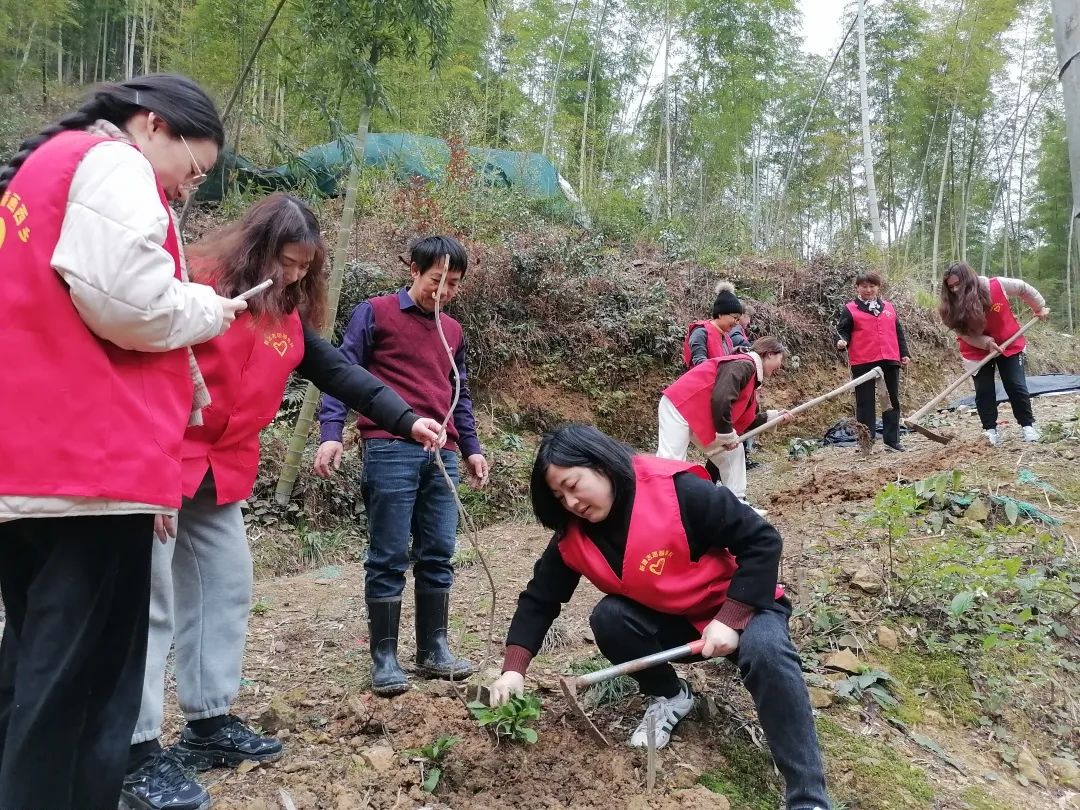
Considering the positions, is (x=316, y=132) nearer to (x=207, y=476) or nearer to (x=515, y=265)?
(x=515, y=265)

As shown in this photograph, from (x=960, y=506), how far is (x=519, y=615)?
2948 mm

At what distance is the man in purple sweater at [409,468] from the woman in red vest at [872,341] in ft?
16.8

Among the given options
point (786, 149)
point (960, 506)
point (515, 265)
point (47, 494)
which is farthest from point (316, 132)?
point (47, 494)

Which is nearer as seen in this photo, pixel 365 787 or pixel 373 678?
pixel 365 787

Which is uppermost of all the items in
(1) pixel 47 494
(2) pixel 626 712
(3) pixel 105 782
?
(1) pixel 47 494

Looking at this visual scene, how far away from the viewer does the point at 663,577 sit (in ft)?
6.62

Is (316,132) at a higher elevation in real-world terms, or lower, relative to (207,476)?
higher

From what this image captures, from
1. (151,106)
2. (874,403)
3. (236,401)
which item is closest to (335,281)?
(236,401)

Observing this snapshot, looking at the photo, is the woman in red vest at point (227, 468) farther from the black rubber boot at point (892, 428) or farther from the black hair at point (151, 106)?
the black rubber boot at point (892, 428)

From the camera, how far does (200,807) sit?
178cm

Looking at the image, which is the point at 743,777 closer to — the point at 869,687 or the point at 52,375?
the point at 869,687

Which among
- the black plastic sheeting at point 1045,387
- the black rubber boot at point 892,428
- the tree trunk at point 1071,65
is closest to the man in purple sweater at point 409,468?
the tree trunk at point 1071,65

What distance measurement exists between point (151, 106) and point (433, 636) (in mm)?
1958

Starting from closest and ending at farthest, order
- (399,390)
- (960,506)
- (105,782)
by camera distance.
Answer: (105,782)
(399,390)
(960,506)
